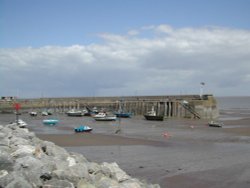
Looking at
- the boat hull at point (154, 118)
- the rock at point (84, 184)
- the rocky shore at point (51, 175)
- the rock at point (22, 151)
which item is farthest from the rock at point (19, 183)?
the boat hull at point (154, 118)

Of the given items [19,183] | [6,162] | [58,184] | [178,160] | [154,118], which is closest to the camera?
[19,183]

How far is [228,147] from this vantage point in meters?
26.2

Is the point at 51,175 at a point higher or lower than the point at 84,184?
higher

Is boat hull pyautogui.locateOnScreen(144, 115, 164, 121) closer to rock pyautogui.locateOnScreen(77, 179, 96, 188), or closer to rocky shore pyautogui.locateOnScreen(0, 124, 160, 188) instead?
rocky shore pyautogui.locateOnScreen(0, 124, 160, 188)

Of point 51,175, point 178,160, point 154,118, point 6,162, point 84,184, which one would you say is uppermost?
point 6,162

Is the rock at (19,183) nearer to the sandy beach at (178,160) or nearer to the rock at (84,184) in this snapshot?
the rock at (84,184)

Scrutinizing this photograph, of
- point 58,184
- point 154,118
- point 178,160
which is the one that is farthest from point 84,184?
point 154,118

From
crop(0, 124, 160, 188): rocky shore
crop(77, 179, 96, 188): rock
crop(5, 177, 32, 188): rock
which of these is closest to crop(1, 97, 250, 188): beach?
crop(0, 124, 160, 188): rocky shore

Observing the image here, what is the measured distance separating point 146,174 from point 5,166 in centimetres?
786

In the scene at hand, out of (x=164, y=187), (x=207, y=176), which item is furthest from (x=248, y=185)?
(x=164, y=187)

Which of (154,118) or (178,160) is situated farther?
(154,118)

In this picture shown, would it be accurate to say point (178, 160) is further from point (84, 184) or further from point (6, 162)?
point (6, 162)

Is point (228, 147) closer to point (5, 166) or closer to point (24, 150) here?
point (24, 150)

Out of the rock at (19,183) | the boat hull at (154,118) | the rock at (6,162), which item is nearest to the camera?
the rock at (19,183)
